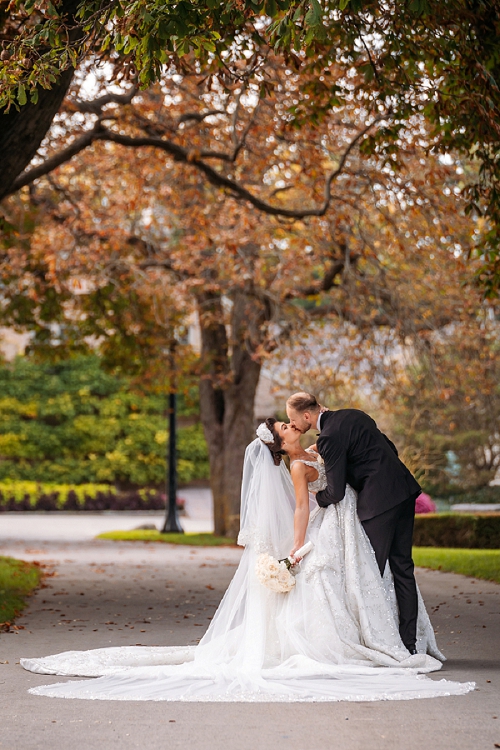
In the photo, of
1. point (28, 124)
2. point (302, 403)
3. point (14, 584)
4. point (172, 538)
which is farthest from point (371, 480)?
point (172, 538)

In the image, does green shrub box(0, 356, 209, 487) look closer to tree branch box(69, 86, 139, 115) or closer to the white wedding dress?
tree branch box(69, 86, 139, 115)

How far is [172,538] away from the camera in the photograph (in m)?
22.8

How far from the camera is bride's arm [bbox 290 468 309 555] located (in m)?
7.13

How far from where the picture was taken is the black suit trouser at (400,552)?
268 inches

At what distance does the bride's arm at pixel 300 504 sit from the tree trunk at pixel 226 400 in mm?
13614

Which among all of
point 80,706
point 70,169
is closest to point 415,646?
point 80,706

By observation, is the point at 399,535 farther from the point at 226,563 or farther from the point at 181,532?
the point at 181,532

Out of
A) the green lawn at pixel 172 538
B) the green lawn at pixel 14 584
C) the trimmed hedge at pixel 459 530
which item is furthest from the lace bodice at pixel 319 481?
the green lawn at pixel 172 538

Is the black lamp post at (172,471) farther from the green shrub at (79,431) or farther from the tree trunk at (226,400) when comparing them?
the green shrub at (79,431)

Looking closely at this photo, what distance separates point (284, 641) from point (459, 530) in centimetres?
1217

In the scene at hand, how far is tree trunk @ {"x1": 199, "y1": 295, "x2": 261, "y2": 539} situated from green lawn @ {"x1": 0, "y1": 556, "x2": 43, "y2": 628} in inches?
285

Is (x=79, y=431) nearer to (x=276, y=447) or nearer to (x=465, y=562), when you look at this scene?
(x=465, y=562)

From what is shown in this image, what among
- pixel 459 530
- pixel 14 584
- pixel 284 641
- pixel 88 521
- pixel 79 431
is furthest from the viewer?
pixel 79 431

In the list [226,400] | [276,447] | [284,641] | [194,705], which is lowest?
[194,705]
